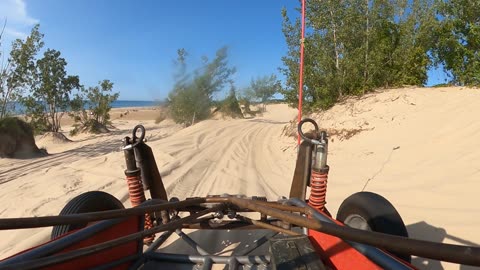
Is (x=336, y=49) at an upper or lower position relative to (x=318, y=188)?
upper

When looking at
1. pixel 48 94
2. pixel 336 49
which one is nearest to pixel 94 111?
pixel 48 94

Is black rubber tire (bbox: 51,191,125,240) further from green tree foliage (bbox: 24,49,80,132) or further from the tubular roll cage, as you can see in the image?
green tree foliage (bbox: 24,49,80,132)

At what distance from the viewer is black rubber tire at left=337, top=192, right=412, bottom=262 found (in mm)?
2139

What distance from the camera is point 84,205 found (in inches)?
94.0

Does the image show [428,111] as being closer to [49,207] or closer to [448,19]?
[448,19]

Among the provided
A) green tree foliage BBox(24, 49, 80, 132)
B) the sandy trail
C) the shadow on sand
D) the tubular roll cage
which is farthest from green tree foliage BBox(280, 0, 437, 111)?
green tree foliage BBox(24, 49, 80, 132)

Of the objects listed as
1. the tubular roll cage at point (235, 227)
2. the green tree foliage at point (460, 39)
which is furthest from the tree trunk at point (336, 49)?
the tubular roll cage at point (235, 227)

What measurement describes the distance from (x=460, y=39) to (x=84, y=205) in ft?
39.7

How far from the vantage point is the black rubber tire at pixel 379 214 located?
214 cm

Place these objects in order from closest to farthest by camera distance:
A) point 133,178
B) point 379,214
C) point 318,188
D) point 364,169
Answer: point 379,214 → point 318,188 → point 133,178 → point 364,169

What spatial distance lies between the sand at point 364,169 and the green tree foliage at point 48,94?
7.24m

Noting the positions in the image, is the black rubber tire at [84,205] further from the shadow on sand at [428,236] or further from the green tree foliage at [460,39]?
the green tree foliage at [460,39]

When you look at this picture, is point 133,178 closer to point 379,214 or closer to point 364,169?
point 379,214

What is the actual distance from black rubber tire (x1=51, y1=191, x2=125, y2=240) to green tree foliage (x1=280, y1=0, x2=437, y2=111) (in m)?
8.38
